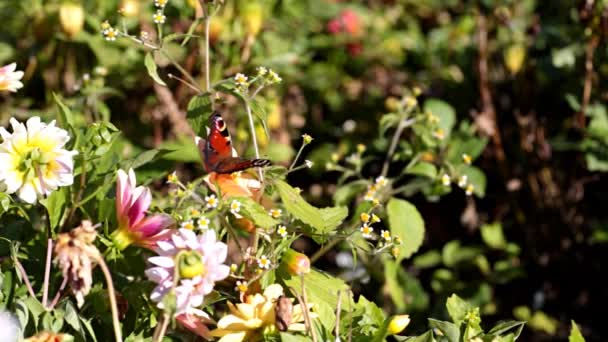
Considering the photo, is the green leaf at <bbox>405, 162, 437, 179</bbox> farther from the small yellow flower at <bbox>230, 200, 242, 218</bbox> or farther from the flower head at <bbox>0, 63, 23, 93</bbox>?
the flower head at <bbox>0, 63, 23, 93</bbox>

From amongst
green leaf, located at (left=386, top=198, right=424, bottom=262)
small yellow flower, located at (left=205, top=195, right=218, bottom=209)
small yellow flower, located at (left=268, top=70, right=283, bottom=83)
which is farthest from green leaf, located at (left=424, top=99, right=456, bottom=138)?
small yellow flower, located at (left=205, top=195, right=218, bottom=209)

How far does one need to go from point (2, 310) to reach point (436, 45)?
179cm

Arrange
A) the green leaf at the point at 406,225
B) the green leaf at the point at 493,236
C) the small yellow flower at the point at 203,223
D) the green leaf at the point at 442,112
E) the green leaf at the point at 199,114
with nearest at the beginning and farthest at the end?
the small yellow flower at the point at 203,223, the green leaf at the point at 199,114, the green leaf at the point at 406,225, the green leaf at the point at 442,112, the green leaf at the point at 493,236

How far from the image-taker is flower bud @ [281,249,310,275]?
1.10 metres

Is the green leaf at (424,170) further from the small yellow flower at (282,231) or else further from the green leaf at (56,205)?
the green leaf at (56,205)

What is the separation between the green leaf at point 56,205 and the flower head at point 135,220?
0.10 meters

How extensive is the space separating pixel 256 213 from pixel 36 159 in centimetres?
27

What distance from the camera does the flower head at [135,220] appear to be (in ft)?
Result: 3.51

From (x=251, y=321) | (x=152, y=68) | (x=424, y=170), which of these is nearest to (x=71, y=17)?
(x=152, y=68)

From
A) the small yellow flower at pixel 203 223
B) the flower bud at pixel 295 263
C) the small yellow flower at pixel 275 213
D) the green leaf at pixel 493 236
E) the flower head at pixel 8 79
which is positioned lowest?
the green leaf at pixel 493 236

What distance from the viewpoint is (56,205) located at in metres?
1.16

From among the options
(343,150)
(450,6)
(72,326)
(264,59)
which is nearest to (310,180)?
(343,150)

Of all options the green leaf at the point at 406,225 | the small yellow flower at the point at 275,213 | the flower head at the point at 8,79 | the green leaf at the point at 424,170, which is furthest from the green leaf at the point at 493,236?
the flower head at the point at 8,79

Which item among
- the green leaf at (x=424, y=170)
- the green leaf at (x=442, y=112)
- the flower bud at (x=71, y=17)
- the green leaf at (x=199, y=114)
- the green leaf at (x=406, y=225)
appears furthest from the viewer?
the green leaf at (x=442, y=112)
